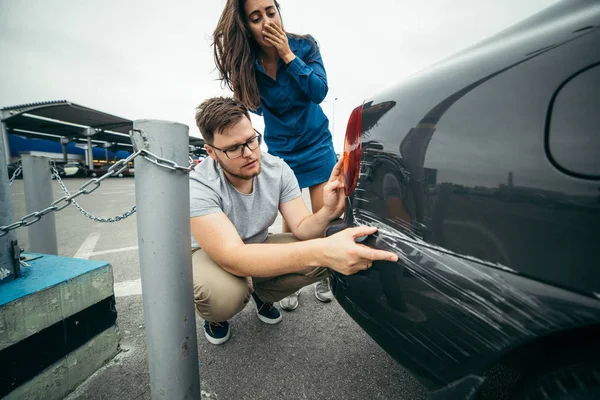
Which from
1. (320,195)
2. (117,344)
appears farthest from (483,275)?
(117,344)

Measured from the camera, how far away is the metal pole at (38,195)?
188 centimetres

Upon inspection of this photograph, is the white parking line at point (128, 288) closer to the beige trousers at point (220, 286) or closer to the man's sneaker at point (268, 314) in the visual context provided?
the beige trousers at point (220, 286)

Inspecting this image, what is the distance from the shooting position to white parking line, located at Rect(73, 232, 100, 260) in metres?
2.89

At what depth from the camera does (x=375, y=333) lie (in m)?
0.89

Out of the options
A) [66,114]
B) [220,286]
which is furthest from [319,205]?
[66,114]

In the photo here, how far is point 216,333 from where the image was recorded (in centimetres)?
154

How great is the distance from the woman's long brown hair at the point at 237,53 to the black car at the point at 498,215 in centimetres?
110

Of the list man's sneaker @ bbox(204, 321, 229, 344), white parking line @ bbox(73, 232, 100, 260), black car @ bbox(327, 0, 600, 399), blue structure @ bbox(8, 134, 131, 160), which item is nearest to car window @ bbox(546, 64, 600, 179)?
black car @ bbox(327, 0, 600, 399)

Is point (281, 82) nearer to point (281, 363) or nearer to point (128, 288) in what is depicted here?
point (281, 363)

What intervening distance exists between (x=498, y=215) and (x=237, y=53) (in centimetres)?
156

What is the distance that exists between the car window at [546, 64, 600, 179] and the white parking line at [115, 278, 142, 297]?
7.76ft

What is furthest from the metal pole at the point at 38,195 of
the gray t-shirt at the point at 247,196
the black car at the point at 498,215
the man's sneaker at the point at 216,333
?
the black car at the point at 498,215

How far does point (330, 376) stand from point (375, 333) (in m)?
0.56

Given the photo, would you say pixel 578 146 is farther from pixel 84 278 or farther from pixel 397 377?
pixel 84 278
